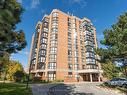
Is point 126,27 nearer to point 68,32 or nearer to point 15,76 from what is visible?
point 15,76

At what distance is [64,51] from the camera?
2606 inches

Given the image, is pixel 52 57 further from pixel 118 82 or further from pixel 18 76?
pixel 118 82

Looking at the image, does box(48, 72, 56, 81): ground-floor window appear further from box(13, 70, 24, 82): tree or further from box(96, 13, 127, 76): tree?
box(96, 13, 127, 76): tree

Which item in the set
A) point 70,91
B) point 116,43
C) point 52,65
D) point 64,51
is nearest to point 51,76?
point 52,65

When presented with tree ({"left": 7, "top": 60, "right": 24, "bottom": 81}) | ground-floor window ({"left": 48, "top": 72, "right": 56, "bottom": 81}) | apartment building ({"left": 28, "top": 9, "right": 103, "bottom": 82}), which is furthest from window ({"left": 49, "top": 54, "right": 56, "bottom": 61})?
tree ({"left": 7, "top": 60, "right": 24, "bottom": 81})

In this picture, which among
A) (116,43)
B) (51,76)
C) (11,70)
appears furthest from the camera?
(51,76)

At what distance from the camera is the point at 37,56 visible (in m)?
68.1

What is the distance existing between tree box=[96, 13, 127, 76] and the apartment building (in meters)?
31.9

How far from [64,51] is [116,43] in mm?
41643

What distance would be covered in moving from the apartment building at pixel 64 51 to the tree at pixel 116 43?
1255 inches

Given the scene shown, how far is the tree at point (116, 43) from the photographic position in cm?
2409

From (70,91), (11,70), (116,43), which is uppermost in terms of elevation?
(116,43)

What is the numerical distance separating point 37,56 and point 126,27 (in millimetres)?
47786

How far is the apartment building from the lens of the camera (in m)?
62.8
